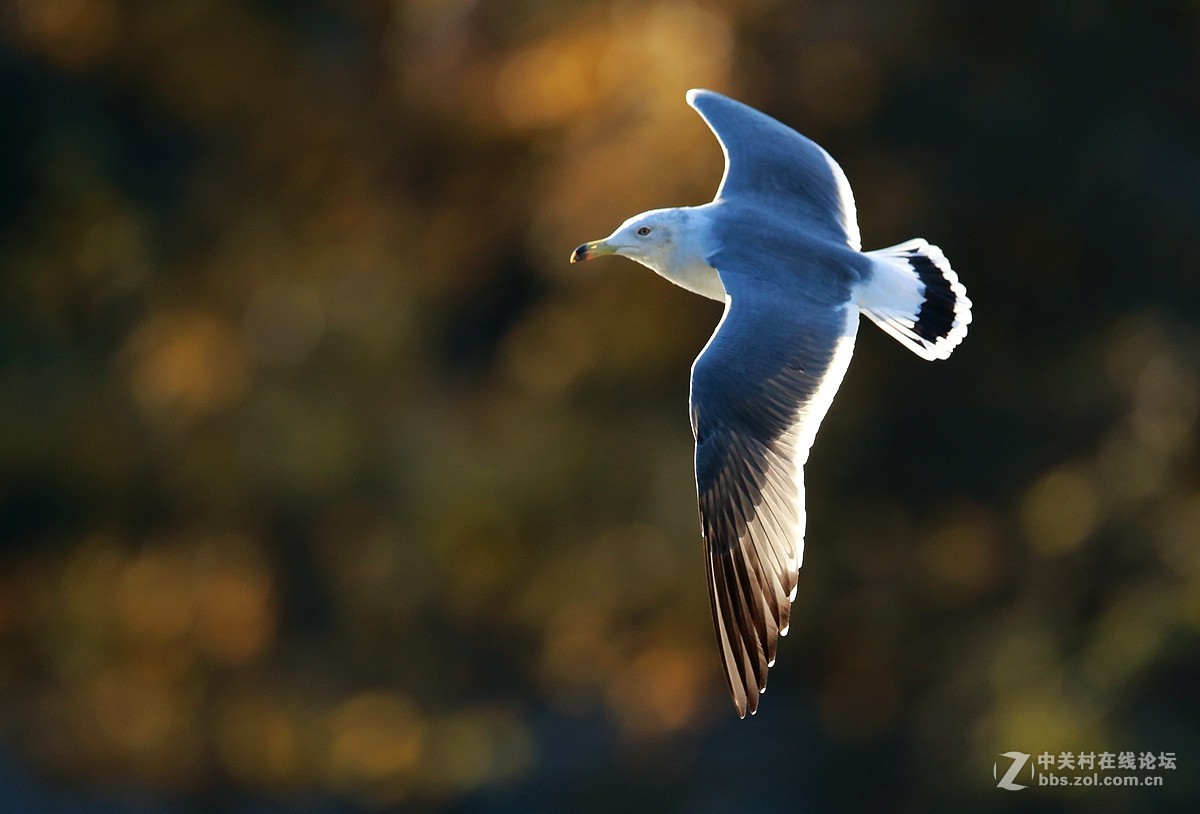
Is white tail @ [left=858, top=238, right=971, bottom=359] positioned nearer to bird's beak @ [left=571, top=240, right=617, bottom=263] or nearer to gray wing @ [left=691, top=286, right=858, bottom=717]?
gray wing @ [left=691, top=286, right=858, bottom=717]

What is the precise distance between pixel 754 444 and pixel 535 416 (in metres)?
4.66

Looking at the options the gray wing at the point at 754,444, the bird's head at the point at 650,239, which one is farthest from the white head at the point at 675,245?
the gray wing at the point at 754,444

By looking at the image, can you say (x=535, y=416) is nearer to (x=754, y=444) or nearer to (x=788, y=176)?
(x=788, y=176)

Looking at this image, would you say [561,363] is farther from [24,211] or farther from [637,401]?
[24,211]

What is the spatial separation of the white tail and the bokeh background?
3.06 meters

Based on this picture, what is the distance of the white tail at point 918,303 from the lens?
9.66 feet

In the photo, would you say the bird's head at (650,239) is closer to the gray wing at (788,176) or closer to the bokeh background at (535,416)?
the gray wing at (788,176)

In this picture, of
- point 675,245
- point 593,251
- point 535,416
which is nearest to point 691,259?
point 675,245

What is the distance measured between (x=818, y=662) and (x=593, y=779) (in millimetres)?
981

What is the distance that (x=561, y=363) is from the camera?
7.31 meters

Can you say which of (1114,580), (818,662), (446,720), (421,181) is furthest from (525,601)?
(1114,580)

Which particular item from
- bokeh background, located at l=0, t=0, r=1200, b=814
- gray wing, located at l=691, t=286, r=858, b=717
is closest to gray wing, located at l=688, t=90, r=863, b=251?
gray wing, located at l=691, t=286, r=858, b=717

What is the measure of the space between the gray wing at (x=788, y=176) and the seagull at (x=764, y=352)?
→ 0.06 metres

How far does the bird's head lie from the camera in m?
2.97
